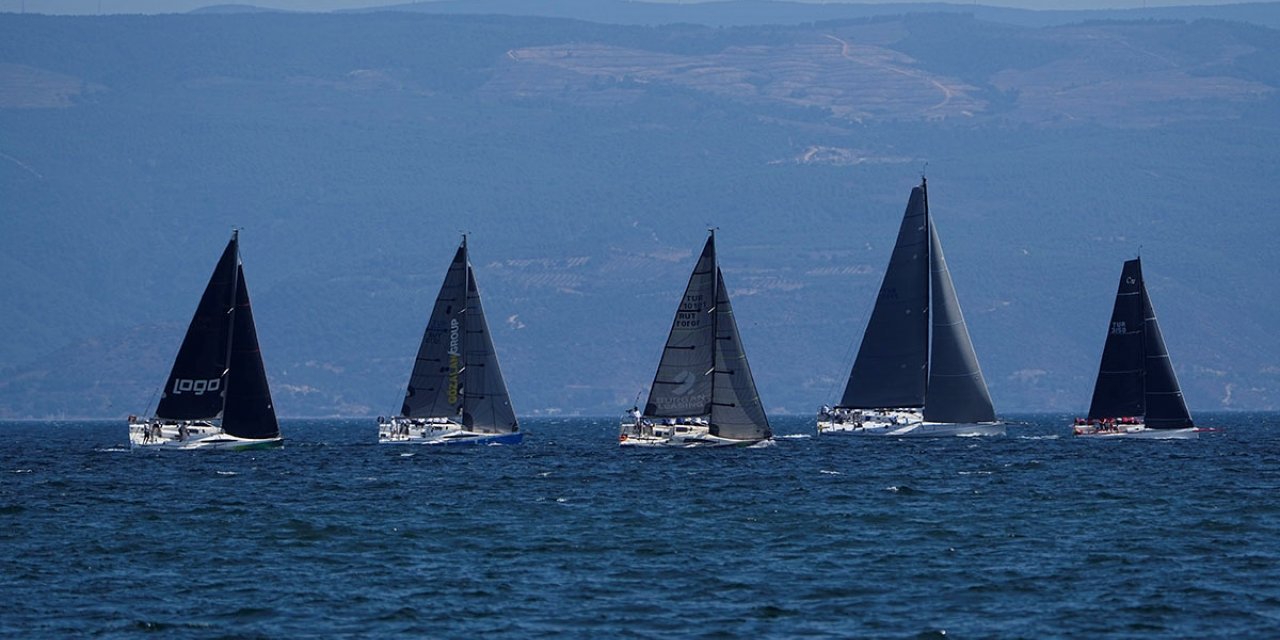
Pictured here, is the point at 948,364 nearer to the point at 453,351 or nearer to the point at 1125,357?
the point at 1125,357

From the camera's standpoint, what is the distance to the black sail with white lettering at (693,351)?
83.4 meters

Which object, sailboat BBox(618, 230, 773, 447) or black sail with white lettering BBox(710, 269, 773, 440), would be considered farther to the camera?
sailboat BBox(618, 230, 773, 447)

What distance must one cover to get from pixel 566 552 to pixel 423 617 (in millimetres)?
9815

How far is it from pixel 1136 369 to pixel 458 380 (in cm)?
2804

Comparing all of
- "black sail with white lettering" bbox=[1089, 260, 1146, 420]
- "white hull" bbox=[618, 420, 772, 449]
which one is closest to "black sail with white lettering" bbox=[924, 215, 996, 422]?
"black sail with white lettering" bbox=[1089, 260, 1146, 420]

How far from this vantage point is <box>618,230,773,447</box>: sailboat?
8325 cm

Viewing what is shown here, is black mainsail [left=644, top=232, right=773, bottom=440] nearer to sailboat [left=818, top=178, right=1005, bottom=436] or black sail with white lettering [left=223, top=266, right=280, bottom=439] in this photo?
black sail with white lettering [left=223, top=266, right=280, bottom=439]

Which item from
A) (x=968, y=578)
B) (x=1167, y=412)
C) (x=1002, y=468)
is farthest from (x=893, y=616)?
(x=1167, y=412)

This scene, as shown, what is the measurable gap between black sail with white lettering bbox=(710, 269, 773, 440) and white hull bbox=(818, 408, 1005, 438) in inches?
662

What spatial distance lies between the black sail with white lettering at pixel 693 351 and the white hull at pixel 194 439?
1579cm

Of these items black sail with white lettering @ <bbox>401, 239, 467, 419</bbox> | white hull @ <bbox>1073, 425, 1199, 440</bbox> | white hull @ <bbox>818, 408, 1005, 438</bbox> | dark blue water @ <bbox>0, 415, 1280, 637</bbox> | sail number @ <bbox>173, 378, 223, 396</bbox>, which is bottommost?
dark blue water @ <bbox>0, 415, 1280, 637</bbox>

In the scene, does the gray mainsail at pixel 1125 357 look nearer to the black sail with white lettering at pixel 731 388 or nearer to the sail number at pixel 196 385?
the black sail with white lettering at pixel 731 388

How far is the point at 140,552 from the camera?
48844 mm

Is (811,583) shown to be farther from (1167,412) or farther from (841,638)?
(1167,412)
